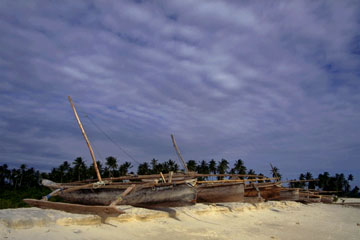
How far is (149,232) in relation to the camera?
26.6ft

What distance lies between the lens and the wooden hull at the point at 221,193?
60.5ft

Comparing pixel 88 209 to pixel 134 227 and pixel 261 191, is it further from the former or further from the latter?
pixel 261 191

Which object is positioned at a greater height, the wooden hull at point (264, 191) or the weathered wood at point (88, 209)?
the weathered wood at point (88, 209)

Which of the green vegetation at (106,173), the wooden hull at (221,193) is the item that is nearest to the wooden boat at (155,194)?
the wooden hull at (221,193)

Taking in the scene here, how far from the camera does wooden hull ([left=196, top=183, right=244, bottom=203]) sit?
18453mm

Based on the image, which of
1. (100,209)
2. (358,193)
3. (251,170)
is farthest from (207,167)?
(100,209)

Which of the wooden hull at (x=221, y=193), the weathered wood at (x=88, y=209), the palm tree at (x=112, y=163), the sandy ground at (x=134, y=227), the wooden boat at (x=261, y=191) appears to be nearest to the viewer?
the sandy ground at (x=134, y=227)

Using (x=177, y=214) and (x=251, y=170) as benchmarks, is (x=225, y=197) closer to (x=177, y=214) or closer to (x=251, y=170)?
(x=177, y=214)

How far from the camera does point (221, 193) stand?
18500 mm

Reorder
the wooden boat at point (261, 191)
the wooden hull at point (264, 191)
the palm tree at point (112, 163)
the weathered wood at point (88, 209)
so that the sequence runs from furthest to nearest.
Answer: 1. the palm tree at point (112, 163)
2. the wooden hull at point (264, 191)
3. the wooden boat at point (261, 191)
4. the weathered wood at point (88, 209)

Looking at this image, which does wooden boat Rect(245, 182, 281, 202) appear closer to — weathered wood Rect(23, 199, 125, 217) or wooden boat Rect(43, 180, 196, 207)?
wooden boat Rect(43, 180, 196, 207)

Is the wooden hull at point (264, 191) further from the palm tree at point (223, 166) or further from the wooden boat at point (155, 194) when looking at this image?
the palm tree at point (223, 166)

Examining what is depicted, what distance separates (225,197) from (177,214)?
8135mm

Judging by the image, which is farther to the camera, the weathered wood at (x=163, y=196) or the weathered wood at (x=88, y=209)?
the weathered wood at (x=163, y=196)
